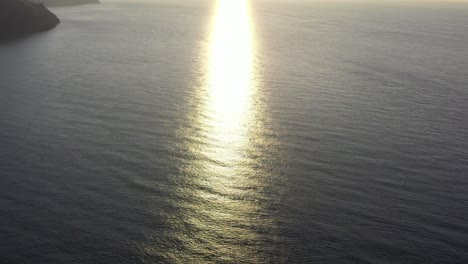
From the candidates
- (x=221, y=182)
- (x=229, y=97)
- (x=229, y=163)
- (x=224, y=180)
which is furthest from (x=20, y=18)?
(x=221, y=182)

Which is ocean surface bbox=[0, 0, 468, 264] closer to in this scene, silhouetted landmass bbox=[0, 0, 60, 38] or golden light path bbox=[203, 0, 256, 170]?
golden light path bbox=[203, 0, 256, 170]

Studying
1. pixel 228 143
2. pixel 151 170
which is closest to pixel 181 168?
pixel 151 170

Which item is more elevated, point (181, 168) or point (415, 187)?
point (415, 187)

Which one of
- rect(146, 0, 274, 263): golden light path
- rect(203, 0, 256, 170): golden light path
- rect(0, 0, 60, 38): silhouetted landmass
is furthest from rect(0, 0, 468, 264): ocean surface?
rect(0, 0, 60, 38): silhouetted landmass

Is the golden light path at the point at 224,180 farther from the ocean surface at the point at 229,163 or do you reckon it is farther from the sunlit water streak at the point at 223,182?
the ocean surface at the point at 229,163

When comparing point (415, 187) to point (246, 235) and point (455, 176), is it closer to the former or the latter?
point (455, 176)

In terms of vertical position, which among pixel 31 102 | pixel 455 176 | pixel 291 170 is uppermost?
pixel 455 176

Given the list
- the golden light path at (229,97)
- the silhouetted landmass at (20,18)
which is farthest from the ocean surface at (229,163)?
the silhouetted landmass at (20,18)
